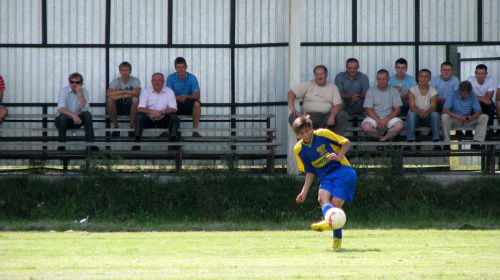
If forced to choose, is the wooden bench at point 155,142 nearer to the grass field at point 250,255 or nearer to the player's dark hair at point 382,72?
the player's dark hair at point 382,72

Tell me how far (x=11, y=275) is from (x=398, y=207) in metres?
7.47

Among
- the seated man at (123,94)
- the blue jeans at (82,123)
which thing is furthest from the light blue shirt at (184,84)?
the blue jeans at (82,123)

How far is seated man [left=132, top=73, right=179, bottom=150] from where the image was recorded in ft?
45.4

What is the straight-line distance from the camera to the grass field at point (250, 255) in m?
7.07

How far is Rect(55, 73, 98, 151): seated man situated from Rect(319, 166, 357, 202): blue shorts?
20.3 ft

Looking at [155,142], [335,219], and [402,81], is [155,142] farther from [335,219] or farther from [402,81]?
[335,219]

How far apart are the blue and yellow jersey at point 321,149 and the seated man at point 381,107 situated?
500 centimetres

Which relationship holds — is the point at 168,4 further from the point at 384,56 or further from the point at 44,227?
the point at 44,227

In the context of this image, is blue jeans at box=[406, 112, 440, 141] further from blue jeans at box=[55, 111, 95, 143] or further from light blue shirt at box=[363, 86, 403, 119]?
blue jeans at box=[55, 111, 95, 143]

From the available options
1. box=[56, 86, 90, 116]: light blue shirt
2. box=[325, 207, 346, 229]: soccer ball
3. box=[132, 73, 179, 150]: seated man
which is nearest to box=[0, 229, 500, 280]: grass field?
box=[325, 207, 346, 229]: soccer ball

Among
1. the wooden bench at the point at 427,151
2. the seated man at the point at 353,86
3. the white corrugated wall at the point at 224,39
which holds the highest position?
the white corrugated wall at the point at 224,39

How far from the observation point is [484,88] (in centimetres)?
1454

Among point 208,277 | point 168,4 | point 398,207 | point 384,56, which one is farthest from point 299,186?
point 208,277

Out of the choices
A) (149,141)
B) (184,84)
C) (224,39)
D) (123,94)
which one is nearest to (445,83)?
(224,39)
